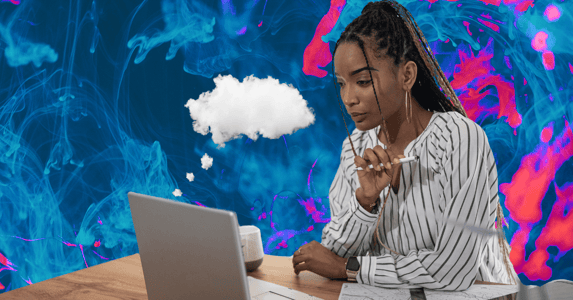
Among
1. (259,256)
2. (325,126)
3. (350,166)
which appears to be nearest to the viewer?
(259,256)

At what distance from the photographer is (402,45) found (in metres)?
1.08

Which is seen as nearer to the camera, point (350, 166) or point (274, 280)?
point (274, 280)

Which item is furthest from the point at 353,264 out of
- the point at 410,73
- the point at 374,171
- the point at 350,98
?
the point at 410,73

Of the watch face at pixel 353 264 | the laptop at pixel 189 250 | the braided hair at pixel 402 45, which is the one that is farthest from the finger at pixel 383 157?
the laptop at pixel 189 250

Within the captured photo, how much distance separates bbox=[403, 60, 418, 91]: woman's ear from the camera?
108cm

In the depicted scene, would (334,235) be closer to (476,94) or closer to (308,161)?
(308,161)

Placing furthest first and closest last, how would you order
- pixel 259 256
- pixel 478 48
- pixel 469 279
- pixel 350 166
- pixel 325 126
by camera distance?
1. pixel 325 126
2. pixel 478 48
3. pixel 350 166
4. pixel 259 256
5. pixel 469 279

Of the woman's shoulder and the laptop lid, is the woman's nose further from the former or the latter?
the laptop lid

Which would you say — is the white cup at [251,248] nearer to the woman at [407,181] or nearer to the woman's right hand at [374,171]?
the woman at [407,181]

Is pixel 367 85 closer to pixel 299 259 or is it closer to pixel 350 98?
pixel 350 98

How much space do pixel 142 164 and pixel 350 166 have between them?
5.75 ft

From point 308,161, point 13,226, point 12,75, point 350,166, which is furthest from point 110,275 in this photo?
point 12,75

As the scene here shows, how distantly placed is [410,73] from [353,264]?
0.54 meters

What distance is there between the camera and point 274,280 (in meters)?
1.00
